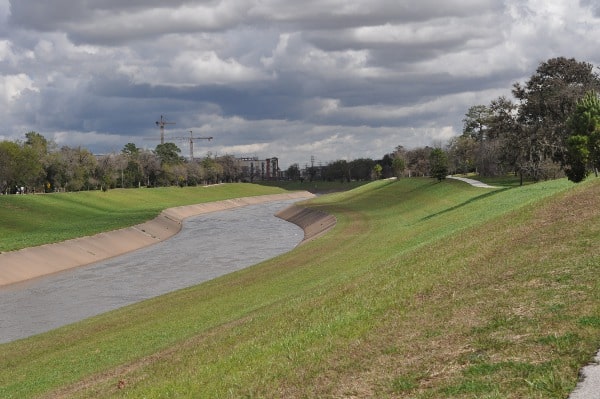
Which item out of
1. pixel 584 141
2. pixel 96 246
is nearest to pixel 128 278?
pixel 96 246

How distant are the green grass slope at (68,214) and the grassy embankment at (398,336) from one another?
49961mm

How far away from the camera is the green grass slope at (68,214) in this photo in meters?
89.8

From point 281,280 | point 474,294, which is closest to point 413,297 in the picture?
point 474,294

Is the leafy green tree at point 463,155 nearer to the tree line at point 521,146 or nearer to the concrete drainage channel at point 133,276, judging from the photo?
the tree line at point 521,146

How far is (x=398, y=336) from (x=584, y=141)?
39.1 metres

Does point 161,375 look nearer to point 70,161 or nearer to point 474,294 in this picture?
point 474,294

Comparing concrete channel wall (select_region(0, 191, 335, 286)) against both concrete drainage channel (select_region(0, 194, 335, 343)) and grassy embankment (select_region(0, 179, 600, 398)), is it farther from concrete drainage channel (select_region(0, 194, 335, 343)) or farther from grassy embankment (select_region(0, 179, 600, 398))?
grassy embankment (select_region(0, 179, 600, 398))

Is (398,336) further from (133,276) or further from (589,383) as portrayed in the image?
(133,276)

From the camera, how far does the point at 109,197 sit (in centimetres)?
16500

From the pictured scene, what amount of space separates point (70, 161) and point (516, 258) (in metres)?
180

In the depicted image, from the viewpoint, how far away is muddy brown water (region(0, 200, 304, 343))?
43812mm

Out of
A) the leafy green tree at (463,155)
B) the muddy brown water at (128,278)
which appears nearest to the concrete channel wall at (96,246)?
the muddy brown water at (128,278)

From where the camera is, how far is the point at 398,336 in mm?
14562

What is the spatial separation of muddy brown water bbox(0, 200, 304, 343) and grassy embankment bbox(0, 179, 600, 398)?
1046 centimetres
